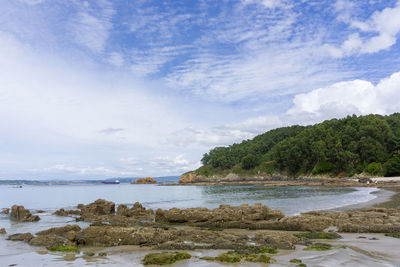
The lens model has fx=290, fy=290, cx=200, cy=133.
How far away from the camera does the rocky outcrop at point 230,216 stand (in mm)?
16406

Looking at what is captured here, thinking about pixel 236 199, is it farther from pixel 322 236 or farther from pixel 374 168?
pixel 374 168

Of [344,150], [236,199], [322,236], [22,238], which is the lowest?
[236,199]

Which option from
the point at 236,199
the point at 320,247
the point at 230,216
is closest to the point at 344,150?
the point at 236,199

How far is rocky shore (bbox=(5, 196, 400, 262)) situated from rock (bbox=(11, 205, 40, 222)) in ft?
23.7

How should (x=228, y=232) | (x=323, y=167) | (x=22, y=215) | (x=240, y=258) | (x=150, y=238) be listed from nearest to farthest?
(x=240, y=258) → (x=150, y=238) → (x=228, y=232) → (x=22, y=215) → (x=323, y=167)

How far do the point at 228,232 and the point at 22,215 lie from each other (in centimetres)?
1719

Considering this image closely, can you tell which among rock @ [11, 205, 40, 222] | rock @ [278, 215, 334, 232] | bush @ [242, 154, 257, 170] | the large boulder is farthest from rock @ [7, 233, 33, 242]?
bush @ [242, 154, 257, 170]

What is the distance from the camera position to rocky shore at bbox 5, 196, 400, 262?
11.1 m

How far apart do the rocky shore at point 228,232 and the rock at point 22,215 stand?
7.21 m

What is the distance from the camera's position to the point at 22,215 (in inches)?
882

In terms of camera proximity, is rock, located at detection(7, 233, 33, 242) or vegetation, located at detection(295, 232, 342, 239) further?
rock, located at detection(7, 233, 33, 242)

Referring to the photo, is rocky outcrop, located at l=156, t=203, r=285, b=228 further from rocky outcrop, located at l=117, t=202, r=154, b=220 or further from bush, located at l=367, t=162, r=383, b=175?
bush, located at l=367, t=162, r=383, b=175

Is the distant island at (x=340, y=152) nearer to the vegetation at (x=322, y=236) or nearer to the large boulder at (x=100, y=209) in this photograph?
the vegetation at (x=322, y=236)

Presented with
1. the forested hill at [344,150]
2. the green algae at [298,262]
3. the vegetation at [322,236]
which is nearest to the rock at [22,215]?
the vegetation at [322,236]
